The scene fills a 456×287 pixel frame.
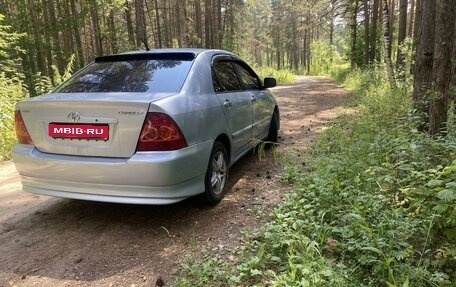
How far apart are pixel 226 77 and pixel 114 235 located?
2.49 metres

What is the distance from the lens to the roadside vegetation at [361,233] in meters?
2.47

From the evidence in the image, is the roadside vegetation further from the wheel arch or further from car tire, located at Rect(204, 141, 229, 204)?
the wheel arch

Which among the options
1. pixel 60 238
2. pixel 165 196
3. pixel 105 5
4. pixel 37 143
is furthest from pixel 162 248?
pixel 105 5

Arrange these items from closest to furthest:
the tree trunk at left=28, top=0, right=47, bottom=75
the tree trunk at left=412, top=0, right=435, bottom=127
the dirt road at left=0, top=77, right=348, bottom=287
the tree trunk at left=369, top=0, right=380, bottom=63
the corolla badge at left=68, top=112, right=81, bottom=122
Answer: the dirt road at left=0, top=77, right=348, bottom=287 → the corolla badge at left=68, top=112, right=81, bottom=122 → the tree trunk at left=412, top=0, right=435, bottom=127 → the tree trunk at left=28, top=0, right=47, bottom=75 → the tree trunk at left=369, top=0, right=380, bottom=63

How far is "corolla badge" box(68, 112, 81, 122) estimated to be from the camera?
129 inches

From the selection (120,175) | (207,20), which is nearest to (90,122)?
(120,175)

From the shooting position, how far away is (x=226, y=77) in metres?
4.78

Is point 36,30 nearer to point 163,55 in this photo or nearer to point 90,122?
point 163,55

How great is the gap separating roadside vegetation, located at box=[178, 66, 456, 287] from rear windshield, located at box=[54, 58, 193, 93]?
177 cm

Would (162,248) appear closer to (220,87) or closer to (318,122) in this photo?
(220,87)

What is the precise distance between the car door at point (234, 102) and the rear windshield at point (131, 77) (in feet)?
1.98

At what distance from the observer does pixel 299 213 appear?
11.4 ft

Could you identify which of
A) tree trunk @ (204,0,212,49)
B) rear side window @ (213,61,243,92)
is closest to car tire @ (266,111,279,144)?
rear side window @ (213,61,243,92)

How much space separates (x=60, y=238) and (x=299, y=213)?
7.86ft
